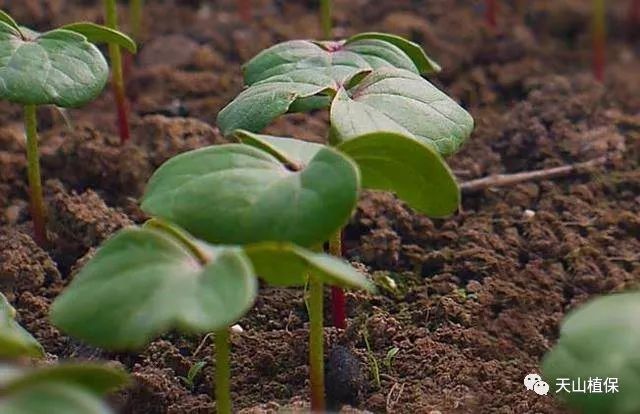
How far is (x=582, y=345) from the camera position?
2.95 ft

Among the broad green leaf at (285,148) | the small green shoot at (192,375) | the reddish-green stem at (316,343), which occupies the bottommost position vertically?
the small green shoot at (192,375)

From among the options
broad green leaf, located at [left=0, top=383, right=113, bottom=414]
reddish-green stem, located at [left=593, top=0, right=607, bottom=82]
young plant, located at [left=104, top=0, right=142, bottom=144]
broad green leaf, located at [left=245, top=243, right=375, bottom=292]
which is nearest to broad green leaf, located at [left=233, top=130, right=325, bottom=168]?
broad green leaf, located at [left=245, top=243, right=375, bottom=292]

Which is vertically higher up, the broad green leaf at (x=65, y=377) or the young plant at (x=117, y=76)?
the broad green leaf at (x=65, y=377)

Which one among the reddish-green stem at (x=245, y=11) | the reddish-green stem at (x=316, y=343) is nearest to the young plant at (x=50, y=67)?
the reddish-green stem at (x=316, y=343)

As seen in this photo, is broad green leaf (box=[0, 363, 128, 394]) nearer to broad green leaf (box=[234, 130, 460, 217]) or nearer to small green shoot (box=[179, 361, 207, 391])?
broad green leaf (box=[234, 130, 460, 217])

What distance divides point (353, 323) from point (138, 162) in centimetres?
51

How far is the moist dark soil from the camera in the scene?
53.1 inches

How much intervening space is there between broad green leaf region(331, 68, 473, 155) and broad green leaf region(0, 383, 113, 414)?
497 millimetres

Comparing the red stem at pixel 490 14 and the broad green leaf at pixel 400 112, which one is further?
the red stem at pixel 490 14

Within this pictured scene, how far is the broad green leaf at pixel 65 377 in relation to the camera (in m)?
0.78

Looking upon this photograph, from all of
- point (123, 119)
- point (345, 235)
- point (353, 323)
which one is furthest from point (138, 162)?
point (353, 323)

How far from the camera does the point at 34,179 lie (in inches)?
60.7

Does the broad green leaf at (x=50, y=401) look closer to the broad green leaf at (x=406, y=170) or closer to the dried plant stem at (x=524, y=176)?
the broad green leaf at (x=406, y=170)

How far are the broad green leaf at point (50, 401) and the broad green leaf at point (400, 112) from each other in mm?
497
